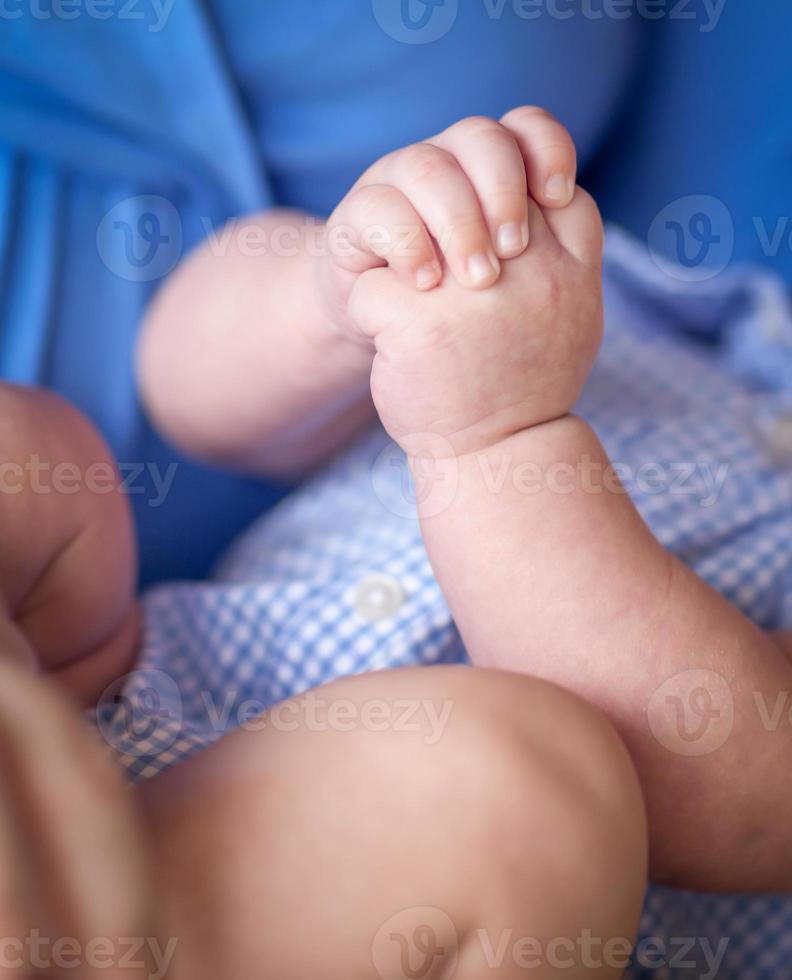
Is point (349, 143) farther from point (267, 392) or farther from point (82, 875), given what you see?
point (82, 875)

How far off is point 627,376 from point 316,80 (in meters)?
0.39

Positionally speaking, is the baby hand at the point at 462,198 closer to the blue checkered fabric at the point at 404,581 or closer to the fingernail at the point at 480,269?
the fingernail at the point at 480,269

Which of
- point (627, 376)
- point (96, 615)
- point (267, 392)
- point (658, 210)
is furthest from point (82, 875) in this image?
point (658, 210)

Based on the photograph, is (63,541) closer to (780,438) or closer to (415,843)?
(415,843)

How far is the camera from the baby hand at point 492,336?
485 millimetres

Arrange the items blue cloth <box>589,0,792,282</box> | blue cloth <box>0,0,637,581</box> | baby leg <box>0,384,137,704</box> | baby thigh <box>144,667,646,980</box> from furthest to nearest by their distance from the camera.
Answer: blue cloth <box>589,0,792,282</box>
blue cloth <box>0,0,637,581</box>
baby leg <box>0,384,137,704</box>
baby thigh <box>144,667,646,980</box>

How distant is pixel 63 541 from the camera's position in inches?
24.2

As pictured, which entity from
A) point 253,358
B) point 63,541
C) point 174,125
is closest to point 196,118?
point 174,125

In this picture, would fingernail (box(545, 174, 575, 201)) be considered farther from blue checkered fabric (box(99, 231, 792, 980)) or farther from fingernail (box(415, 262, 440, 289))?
blue checkered fabric (box(99, 231, 792, 980))

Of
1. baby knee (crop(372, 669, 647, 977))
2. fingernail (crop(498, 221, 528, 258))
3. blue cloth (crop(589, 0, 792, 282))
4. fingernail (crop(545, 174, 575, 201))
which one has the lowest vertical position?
baby knee (crop(372, 669, 647, 977))

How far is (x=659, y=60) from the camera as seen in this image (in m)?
1.00

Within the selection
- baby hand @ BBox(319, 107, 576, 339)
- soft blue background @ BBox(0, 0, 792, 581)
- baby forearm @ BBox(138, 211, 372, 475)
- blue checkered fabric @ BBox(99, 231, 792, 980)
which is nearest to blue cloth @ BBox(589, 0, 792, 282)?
soft blue background @ BBox(0, 0, 792, 581)

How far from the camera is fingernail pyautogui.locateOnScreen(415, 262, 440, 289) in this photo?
481 millimetres

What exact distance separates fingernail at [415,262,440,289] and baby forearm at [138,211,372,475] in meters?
0.18
